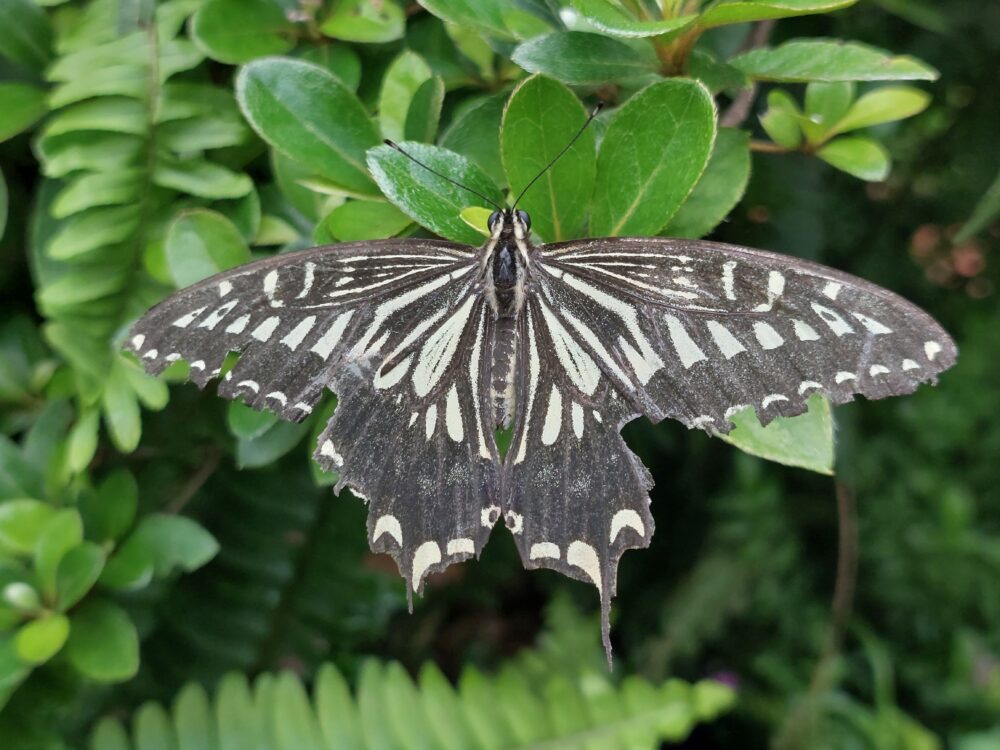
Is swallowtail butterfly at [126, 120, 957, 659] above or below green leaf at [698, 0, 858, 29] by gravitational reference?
below

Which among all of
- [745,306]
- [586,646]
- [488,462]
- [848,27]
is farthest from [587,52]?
[586,646]

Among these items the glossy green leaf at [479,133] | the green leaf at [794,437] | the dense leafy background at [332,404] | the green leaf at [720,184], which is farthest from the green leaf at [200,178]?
the green leaf at [794,437]

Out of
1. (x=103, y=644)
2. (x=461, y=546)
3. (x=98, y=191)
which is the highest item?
(x=98, y=191)

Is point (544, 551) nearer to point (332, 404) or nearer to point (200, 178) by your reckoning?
point (332, 404)

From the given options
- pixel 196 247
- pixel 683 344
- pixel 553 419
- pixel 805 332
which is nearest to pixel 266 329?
pixel 196 247

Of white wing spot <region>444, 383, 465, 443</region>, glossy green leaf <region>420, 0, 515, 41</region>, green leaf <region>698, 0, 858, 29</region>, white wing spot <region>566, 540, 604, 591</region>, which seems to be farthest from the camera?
white wing spot <region>444, 383, 465, 443</region>

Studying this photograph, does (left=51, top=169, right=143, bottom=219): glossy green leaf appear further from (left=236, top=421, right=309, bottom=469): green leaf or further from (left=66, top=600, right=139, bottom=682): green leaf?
(left=66, top=600, right=139, bottom=682): green leaf

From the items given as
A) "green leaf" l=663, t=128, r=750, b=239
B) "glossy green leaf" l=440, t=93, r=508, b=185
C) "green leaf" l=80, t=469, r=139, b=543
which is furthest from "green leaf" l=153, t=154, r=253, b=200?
"green leaf" l=663, t=128, r=750, b=239

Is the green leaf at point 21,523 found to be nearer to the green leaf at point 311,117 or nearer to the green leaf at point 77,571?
the green leaf at point 77,571
